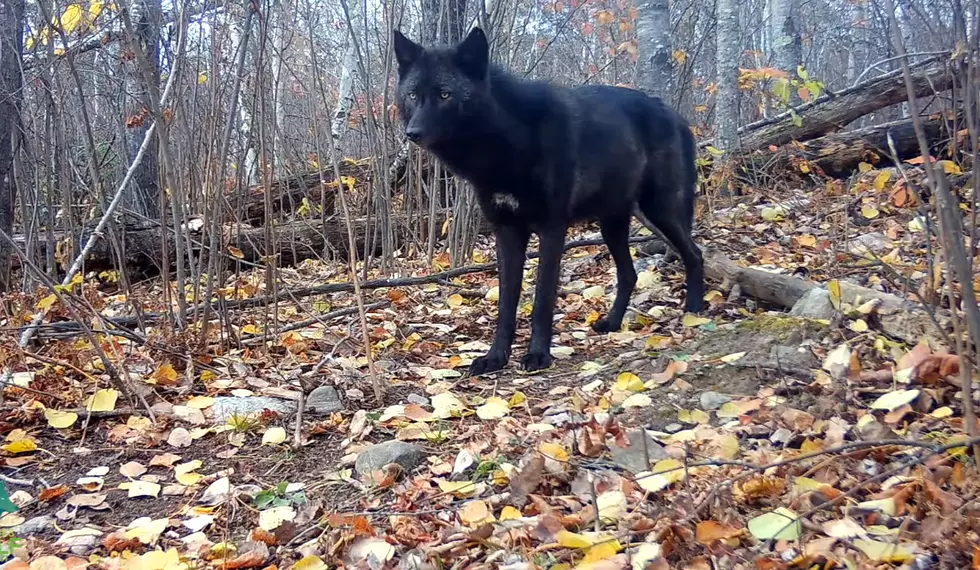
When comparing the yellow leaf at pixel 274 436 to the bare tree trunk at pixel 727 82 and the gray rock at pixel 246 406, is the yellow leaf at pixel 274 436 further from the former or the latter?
the bare tree trunk at pixel 727 82

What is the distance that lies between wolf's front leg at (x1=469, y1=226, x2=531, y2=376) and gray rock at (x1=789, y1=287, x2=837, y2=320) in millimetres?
1359

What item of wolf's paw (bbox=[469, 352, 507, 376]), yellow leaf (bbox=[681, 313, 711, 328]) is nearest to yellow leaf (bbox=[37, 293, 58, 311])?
wolf's paw (bbox=[469, 352, 507, 376])

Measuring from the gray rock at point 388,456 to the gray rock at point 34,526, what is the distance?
0.91 metres

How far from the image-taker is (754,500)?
186 cm

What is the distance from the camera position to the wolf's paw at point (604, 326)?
445 centimetres

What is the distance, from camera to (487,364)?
12.1 feet

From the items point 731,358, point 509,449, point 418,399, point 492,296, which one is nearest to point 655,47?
point 492,296

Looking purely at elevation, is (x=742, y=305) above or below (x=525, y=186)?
below

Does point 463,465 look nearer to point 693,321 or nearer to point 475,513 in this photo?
point 475,513

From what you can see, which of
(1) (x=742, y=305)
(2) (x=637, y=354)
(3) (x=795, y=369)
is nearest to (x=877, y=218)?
(1) (x=742, y=305)

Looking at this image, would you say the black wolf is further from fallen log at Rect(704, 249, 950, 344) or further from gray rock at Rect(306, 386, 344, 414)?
fallen log at Rect(704, 249, 950, 344)

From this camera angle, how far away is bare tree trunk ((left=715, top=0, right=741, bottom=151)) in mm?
7711

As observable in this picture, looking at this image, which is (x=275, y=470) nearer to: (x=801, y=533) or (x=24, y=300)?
(x=801, y=533)

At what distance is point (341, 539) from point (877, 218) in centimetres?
524
